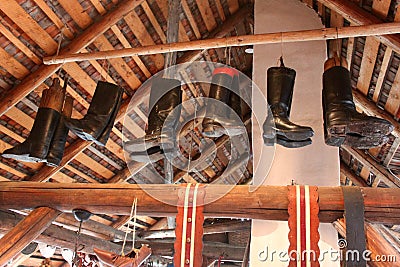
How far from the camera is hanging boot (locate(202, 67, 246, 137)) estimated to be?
246cm

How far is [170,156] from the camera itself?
259cm

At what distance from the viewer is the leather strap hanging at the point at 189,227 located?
79.7 inches

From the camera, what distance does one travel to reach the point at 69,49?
3.45 meters

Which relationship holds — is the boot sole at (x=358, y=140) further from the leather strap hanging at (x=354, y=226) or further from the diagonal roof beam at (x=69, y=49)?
the diagonal roof beam at (x=69, y=49)

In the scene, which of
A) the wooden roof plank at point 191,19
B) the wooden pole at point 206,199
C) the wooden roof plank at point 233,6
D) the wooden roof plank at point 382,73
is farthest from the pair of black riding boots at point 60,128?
the wooden roof plank at point 233,6

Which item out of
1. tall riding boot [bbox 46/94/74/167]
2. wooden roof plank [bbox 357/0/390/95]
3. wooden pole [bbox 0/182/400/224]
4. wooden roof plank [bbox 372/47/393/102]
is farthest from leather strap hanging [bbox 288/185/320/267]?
wooden roof plank [bbox 372/47/393/102]

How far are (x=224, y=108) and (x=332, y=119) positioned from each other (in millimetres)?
639

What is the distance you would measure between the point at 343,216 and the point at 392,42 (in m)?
1.40

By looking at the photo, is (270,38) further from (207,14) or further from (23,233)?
(207,14)

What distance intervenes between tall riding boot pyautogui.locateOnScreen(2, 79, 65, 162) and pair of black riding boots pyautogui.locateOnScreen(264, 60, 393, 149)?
1355 mm

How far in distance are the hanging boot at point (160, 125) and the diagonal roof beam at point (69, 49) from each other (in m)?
0.95

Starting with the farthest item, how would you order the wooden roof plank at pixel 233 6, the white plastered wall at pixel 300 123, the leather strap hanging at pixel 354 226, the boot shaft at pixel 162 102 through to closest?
the wooden roof plank at pixel 233 6 → the white plastered wall at pixel 300 123 → the boot shaft at pixel 162 102 → the leather strap hanging at pixel 354 226

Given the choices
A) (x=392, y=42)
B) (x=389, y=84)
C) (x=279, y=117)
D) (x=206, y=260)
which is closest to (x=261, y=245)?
(x=279, y=117)

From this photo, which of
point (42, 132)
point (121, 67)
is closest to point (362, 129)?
point (42, 132)
